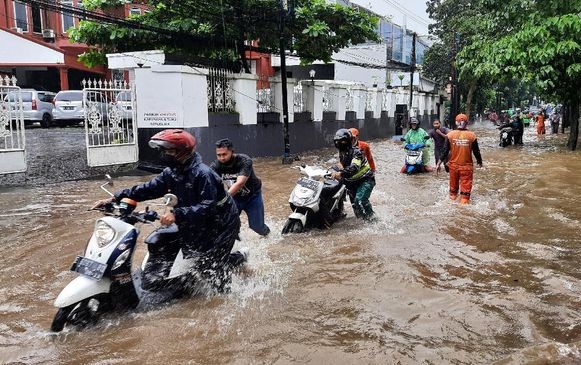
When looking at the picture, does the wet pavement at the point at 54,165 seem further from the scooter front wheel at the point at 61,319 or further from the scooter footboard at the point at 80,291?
the scooter footboard at the point at 80,291

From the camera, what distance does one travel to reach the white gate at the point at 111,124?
11.2 m

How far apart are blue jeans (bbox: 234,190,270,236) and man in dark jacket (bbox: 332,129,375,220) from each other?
4.51ft

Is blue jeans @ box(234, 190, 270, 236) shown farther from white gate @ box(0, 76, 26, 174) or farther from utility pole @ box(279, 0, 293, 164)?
utility pole @ box(279, 0, 293, 164)

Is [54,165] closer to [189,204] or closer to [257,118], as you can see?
[257,118]

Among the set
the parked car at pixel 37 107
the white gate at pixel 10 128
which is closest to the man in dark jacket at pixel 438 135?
the white gate at pixel 10 128

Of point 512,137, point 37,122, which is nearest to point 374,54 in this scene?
point 512,137

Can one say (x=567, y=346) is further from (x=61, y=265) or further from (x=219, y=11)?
(x=219, y=11)

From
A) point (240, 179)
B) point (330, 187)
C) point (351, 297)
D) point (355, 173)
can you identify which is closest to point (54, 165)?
point (330, 187)

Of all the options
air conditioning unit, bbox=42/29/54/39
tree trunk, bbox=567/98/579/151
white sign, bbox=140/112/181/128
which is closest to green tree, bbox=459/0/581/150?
tree trunk, bbox=567/98/579/151

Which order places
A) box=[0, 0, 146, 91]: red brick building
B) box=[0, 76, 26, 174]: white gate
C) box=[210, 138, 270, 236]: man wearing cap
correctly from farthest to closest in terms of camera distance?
box=[0, 0, 146, 91]: red brick building
box=[0, 76, 26, 174]: white gate
box=[210, 138, 270, 236]: man wearing cap

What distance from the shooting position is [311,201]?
674cm

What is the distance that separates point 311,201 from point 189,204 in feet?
9.03

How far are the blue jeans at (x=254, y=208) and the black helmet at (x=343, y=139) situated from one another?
160 cm

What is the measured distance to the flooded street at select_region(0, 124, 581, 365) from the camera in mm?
3635
